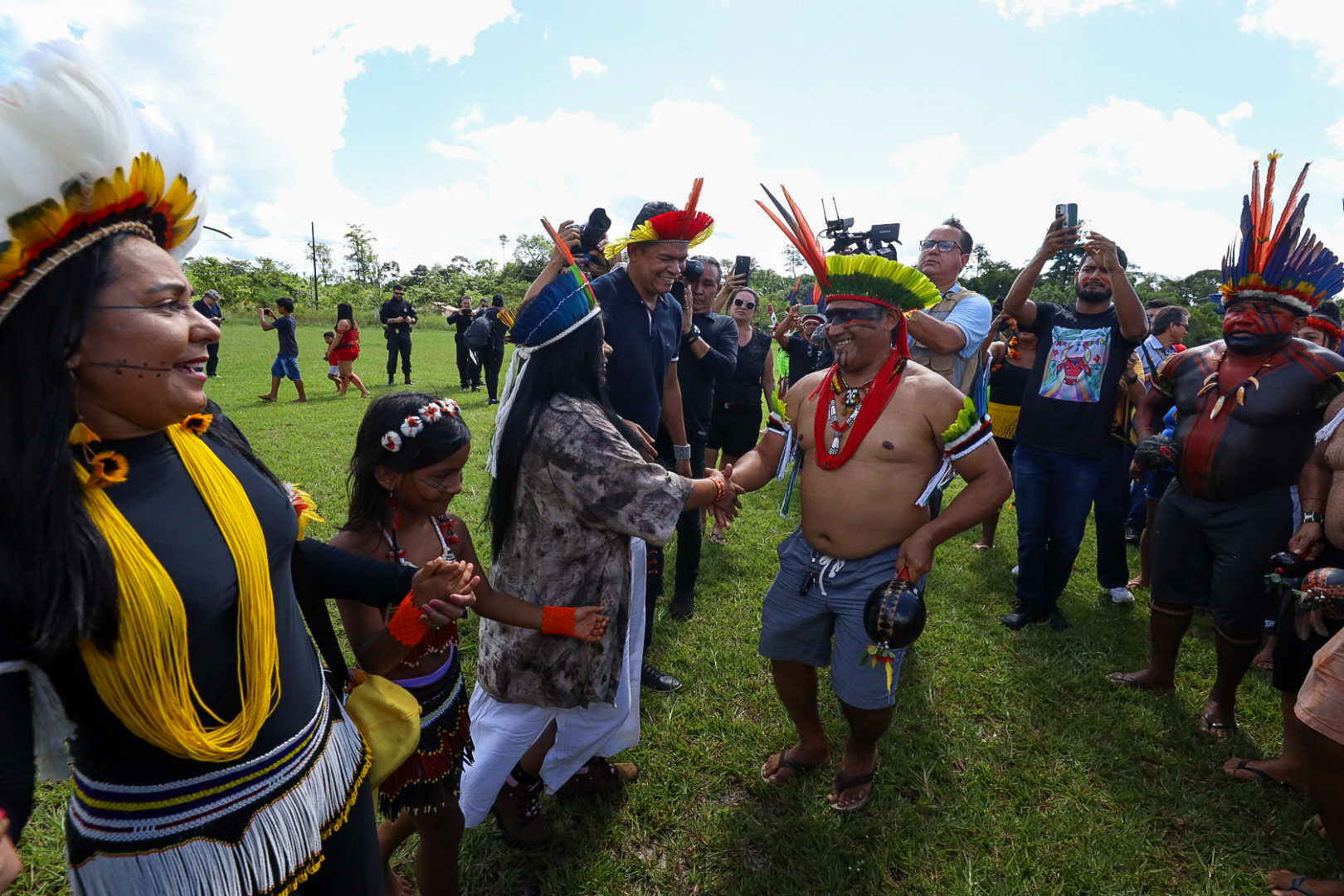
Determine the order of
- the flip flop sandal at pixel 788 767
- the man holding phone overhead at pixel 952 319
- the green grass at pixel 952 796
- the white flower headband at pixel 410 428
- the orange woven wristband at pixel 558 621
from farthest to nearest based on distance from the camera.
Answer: the man holding phone overhead at pixel 952 319
the flip flop sandal at pixel 788 767
the green grass at pixel 952 796
the orange woven wristband at pixel 558 621
the white flower headband at pixel 410 428

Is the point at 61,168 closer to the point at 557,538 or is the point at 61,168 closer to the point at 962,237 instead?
the point at 557,538

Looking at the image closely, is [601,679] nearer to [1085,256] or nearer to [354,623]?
[354,623]

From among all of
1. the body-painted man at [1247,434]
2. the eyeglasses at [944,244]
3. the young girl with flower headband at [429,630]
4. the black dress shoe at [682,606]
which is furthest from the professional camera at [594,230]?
the body-painted man at [1247,434]

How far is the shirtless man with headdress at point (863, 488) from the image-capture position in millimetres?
2762

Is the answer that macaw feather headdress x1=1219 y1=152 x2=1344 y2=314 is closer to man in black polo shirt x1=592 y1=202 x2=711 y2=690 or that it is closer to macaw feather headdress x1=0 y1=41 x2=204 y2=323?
man in black polo shirt x1=592 y1=202 x2=711 y2=690

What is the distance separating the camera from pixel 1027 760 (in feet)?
10.9

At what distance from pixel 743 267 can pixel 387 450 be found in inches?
168

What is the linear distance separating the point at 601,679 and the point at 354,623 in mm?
924

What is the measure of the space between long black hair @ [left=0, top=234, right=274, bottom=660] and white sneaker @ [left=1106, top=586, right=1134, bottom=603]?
18.7 ft

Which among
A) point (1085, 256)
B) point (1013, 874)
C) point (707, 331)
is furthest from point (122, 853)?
point (1085, 256)

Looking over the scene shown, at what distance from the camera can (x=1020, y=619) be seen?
4.64 metres

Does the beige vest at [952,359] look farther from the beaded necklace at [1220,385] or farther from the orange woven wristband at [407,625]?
the orange woven wristband at [407,625]

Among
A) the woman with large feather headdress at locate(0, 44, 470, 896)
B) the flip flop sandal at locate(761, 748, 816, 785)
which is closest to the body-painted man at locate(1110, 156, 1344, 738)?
the flip flop sandal at locate(761, 748, 816, 785)

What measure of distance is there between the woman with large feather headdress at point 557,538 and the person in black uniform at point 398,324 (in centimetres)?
1179
